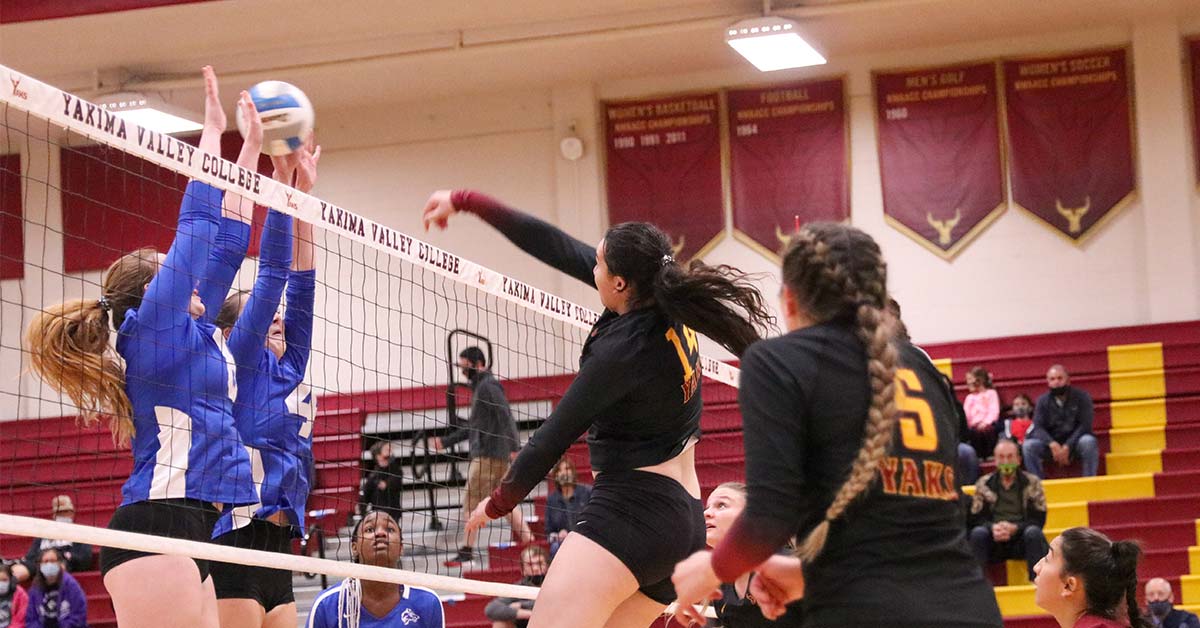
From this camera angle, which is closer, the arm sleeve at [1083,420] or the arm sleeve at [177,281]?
the arm sleeve at [177,281]

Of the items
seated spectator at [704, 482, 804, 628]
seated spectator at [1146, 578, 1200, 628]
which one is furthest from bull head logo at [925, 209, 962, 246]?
seated spectator at [704, 482, 804, 628]

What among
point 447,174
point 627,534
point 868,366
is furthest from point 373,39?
point 868,366

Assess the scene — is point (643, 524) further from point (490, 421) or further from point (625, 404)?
point (490, 421)

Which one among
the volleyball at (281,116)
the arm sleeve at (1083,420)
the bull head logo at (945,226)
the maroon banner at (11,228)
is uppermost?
the maroon banner at (11,228)

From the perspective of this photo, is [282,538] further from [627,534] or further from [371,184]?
[371,184]

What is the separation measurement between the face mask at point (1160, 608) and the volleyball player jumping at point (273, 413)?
725 centimetres

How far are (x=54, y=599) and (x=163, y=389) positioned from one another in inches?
348

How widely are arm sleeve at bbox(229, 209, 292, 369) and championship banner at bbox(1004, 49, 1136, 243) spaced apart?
39.7ft

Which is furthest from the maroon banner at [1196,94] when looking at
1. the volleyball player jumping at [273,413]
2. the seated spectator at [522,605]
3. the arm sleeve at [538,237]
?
the volleyball player jumping at [273,413]

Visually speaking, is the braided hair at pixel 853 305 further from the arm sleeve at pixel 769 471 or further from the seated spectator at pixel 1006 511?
the seated spectator at pixel 1006 511

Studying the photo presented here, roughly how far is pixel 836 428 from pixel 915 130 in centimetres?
1350

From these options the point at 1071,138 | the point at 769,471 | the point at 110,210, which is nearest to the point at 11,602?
the point at 110,210

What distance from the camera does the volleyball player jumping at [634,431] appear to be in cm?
414

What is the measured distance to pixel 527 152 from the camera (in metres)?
16.8
